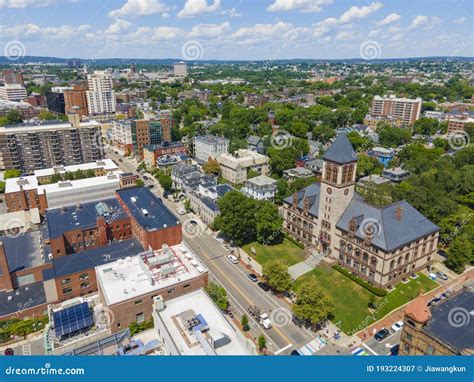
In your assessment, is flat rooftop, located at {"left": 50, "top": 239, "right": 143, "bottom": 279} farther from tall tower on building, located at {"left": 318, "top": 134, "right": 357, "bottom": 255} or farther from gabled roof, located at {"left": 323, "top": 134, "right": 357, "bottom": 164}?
gabled roof, located at {"left": 323, "top": 134, "right": 357, "bottom": 164}

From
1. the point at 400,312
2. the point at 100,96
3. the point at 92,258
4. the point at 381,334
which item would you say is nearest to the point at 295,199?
the point at 400,312

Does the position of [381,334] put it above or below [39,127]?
below

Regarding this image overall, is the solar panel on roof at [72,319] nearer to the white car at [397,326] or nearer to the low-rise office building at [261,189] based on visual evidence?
the white car at [397,326]

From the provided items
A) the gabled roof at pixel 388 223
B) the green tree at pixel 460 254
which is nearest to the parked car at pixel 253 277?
the gabled roof at pixel 388 223

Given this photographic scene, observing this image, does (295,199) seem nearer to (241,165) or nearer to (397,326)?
(397,326)

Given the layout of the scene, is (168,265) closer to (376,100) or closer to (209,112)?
(209,112)

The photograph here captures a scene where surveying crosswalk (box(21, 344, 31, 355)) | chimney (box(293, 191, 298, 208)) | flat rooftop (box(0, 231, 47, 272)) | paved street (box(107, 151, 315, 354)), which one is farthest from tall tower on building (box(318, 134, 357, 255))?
flat rooftop (box(0, 231, 47, 272))
